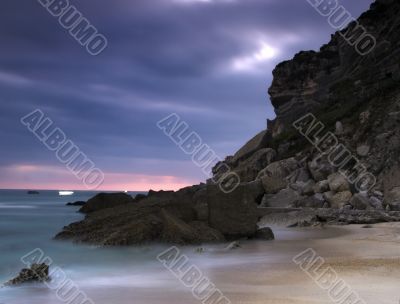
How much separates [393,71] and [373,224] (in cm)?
2808

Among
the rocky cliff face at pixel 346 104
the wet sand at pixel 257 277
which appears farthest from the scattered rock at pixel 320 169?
the wet sand at pixel 257 277

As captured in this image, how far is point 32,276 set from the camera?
1023 cm

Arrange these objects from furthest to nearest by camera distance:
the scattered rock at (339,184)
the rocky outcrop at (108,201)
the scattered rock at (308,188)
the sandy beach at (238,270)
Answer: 1. the scattered rock at (308,188)
2. the rocky outcrop at (108,201)
3. the scattered rock at (339,184)
4. the sandy beach at (238,270)

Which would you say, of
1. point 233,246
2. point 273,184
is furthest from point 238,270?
point 273,184

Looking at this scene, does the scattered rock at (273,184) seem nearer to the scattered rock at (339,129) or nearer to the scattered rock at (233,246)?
the scattered rock at (339,129)

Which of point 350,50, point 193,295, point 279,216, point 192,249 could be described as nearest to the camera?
point 193,295

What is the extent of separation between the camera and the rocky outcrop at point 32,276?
10059 mm

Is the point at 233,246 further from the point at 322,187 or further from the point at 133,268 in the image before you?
the point at 322,187

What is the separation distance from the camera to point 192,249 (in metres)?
15.6

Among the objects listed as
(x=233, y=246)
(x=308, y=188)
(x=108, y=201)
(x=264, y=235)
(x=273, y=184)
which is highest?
(x=108, y=201)

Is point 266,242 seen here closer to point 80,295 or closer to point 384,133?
point 80,295

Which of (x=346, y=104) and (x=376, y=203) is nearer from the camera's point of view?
(x=376, y=203)

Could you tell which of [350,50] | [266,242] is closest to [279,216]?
[266,242]

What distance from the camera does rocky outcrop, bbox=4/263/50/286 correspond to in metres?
10.1
